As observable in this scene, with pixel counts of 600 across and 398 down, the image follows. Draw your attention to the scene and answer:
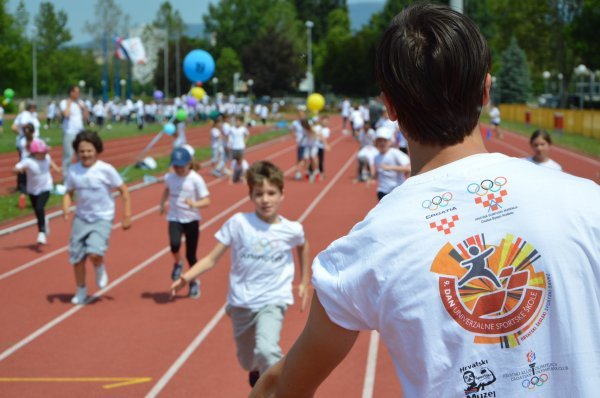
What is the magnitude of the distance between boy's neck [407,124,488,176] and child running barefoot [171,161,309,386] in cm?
445

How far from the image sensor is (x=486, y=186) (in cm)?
166

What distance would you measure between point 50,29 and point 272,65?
91.5 ft

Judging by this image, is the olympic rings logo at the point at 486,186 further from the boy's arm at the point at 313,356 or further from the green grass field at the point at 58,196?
the green grass field at the point at 58,196

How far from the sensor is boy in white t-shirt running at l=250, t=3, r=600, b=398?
158 cm

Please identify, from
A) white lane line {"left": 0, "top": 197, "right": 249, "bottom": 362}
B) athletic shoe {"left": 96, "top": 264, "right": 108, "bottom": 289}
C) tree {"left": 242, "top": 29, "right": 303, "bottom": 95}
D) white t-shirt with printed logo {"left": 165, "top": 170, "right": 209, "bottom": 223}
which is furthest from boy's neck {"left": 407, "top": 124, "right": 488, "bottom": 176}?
tree {"left": 242, "top": 29, "right": 303, "bottom": 95}

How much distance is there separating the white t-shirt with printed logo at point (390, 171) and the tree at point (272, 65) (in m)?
79.9

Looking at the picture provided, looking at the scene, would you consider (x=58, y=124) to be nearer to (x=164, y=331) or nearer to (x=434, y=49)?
(x=164, y=331)

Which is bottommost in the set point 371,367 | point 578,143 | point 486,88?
point 578,143

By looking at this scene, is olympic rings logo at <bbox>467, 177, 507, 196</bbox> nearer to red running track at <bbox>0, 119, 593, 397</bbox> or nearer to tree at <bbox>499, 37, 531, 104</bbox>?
red running track at <bbox>0, 119, 593, 397</bbox>

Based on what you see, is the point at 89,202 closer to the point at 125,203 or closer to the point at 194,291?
the point at 125,203

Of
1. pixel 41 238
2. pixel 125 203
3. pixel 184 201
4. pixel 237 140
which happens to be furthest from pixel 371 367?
pixel 237 140

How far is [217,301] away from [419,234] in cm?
872

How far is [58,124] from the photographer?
54.1 m

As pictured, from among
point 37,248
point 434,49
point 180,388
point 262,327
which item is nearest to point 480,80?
point 434,49
